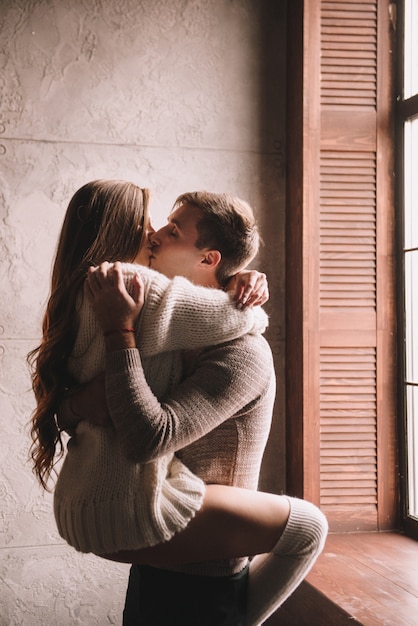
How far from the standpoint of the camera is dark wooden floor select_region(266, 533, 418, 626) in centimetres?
186

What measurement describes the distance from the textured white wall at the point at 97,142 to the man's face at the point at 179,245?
1079 millimetres

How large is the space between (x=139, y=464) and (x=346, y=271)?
1548mm

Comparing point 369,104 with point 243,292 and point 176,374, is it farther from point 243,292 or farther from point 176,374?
point 176,374

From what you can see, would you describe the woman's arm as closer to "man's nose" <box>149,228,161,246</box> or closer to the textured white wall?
"man's nose" <box>149,228,161,246</box>

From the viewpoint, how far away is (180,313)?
1.30m

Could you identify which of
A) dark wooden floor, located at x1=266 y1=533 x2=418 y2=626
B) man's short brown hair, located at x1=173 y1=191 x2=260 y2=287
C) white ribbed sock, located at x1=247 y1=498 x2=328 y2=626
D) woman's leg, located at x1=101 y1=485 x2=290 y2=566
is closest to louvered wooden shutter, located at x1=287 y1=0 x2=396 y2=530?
dark wooden floor, located at x1=266 y1=533 x2=418 y2=626

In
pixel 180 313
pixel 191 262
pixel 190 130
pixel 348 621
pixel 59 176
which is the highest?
pixel 190 130

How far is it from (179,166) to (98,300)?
151 centimetres

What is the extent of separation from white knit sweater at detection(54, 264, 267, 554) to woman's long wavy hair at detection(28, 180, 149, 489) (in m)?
0.06

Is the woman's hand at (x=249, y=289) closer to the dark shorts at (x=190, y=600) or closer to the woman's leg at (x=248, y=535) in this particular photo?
the woman's leg at (x=248, y=535)

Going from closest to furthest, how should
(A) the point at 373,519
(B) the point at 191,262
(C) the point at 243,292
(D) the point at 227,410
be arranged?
1. (D) the point at 227,410
2. (C) the point at 243,292
3. (B) the point at 191,262
4. (A) the point at 373,519

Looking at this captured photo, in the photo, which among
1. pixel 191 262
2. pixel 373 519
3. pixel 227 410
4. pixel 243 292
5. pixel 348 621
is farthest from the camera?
pixel 373 519

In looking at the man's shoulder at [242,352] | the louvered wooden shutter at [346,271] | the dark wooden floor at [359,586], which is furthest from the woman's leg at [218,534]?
the louvered wooden shutter at [346,271]

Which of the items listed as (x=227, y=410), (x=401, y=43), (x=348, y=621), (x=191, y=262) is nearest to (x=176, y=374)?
(x=227, y=410)
